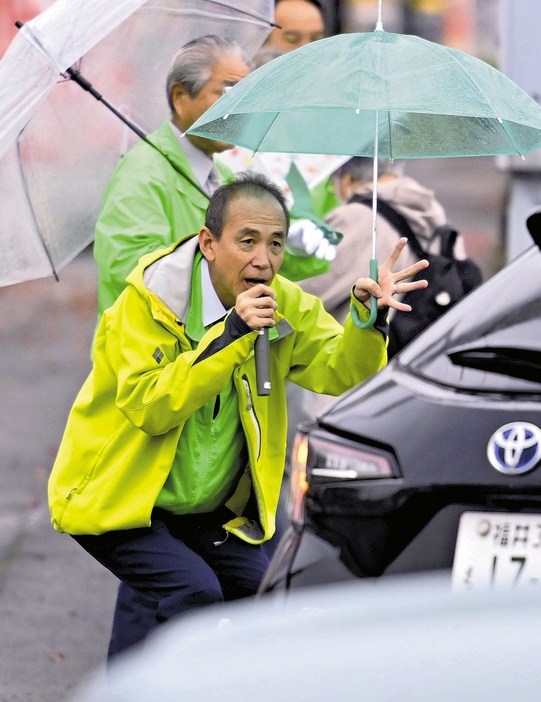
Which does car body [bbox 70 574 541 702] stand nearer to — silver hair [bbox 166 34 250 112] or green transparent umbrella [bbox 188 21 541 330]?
green transparent umbrella [bbox 188 21 541 330]

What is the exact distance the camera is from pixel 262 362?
12.2 feet

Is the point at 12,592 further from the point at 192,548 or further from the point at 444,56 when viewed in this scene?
the point at 444,56

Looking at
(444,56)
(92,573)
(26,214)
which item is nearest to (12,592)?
(92,573)

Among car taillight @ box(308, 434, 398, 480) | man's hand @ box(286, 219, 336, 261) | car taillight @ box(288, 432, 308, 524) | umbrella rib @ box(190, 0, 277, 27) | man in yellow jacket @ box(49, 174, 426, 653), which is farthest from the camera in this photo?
umbrella rib @ box(190, 0, 277, 27)

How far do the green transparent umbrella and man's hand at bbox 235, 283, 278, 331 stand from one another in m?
0.33

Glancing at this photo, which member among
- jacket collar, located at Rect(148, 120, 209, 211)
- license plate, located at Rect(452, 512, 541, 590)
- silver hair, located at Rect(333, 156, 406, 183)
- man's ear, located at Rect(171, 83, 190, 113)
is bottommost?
license plate, located at Rect(452, 512, 541, 590)

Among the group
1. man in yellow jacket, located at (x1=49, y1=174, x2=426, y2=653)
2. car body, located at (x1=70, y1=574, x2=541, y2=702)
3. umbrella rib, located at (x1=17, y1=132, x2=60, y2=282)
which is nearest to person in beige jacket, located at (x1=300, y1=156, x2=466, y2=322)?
umbrella rib, located at (x1=17, y1=132, x2=60, y2=282)

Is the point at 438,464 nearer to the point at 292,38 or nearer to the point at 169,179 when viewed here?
the point at 169,179

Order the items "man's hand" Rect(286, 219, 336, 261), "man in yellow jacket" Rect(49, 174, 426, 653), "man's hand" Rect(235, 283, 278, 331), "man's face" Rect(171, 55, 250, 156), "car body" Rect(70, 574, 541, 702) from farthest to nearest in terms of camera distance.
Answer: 1. "man's hand" Rect(286, 219, 336, 261)
2. "man's face" Rect(171, 55, 250, 156)
3. "man in yellow jacket" Rect(49, 174, 426, 653)
4. "man's hand" Rect(235, 283, 278, 331)
5. "car body" Rect(70, 574, 541, 702)

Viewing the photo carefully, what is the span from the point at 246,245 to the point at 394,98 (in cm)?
55

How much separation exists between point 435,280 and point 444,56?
4.51ft

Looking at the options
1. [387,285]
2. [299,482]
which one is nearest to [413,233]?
[387,285]

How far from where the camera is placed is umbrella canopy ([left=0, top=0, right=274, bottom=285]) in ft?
14.0

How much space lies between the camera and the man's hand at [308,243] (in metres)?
4.94
